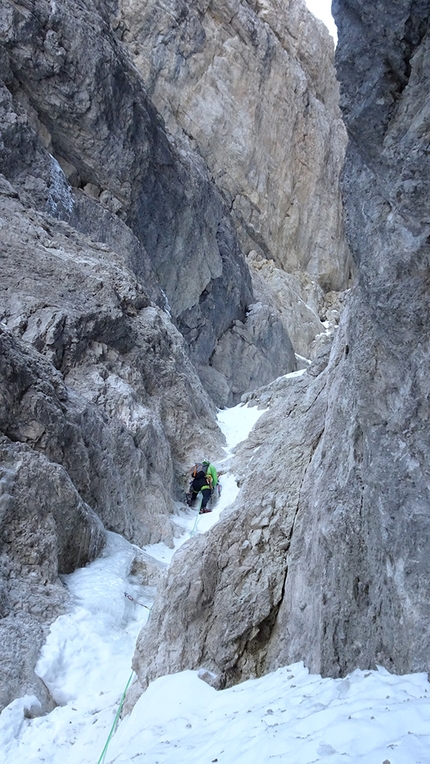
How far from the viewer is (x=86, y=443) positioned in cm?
1084

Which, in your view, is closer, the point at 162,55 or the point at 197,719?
the point at 197,719

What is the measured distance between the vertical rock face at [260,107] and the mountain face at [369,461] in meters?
43.9

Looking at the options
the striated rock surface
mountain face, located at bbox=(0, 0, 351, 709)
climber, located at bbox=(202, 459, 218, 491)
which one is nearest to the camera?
mountain face, located at bbox=(0, 0, 351, 709)

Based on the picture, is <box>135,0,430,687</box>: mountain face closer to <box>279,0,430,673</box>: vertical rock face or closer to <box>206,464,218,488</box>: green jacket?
<box>279,0,430,673</box>: vertical rock face

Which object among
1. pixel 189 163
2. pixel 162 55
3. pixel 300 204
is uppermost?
pixel 162 55

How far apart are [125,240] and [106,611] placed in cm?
1826

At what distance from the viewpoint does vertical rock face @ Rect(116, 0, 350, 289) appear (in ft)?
143

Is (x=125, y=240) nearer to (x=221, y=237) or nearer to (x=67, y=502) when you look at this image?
(x=221, y=237)

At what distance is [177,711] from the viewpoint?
4.87 m

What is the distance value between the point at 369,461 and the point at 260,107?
169 ft

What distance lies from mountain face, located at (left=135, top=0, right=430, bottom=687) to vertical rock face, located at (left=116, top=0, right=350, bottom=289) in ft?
144

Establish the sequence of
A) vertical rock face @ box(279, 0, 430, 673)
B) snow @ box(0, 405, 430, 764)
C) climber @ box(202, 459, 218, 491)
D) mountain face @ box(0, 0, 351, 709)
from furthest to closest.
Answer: climber @ box(202, 459, 218, 491) < mountain face @ box(0, 0, 351, 709) < vertical rock face @ box(279, 0, 430, 673) < snow @ box(0, 405, 430, 764)

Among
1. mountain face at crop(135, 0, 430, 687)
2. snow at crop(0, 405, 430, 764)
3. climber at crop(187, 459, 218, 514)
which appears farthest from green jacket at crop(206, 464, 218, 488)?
mountain face at crop(135, 0, 430, 687)

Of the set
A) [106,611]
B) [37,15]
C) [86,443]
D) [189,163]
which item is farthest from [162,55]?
[106,611]
